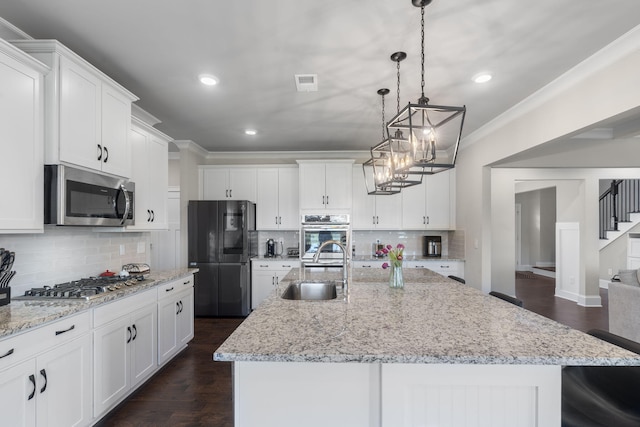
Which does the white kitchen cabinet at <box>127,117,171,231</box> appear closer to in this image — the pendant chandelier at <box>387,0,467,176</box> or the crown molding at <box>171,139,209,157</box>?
the crown molding at <box>171,139,209,157</box>

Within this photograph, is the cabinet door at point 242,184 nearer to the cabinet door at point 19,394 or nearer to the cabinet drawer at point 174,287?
the cabinet drawer at point 174,287

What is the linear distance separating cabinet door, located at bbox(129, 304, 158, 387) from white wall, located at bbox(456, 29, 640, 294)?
3.87m

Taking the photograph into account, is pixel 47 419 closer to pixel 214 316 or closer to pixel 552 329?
pixel 552 329

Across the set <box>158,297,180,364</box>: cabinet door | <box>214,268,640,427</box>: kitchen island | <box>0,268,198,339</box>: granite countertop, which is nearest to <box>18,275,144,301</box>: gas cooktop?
<box>0,268,198,339</box>: granite countertop

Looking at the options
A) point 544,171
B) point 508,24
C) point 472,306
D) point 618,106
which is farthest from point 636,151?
point 472,306

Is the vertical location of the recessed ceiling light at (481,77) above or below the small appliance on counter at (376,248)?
above

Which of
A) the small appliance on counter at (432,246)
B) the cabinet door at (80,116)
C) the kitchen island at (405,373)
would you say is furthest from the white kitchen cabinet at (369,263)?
the cabinet door at (80,116)

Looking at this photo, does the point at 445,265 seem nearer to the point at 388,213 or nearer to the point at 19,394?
the point at 388,213

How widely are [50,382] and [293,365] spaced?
1438mm

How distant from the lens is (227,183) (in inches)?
203

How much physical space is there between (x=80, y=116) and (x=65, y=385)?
169cm

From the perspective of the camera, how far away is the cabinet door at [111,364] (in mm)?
2053

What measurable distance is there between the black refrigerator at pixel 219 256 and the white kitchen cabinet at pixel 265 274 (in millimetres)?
108

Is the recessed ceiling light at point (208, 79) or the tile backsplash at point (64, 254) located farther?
the recessed ceiling light at point (208, 79)
